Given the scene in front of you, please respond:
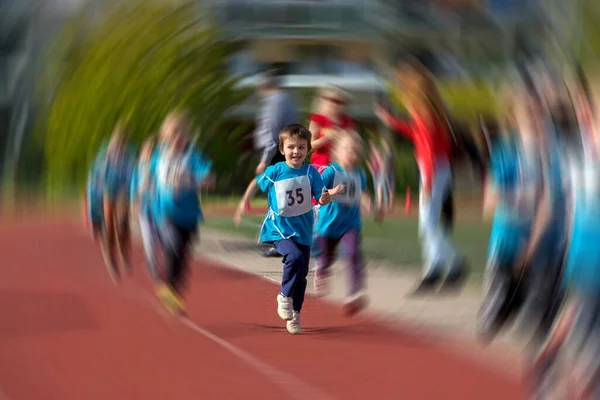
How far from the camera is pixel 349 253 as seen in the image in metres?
6.85

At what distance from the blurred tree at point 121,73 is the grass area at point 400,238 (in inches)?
149

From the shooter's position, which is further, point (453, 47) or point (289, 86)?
point (289, 86)

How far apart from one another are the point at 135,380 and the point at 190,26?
250cm

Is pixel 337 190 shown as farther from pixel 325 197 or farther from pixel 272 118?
pixel 272 118

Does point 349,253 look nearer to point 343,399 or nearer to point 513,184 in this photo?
point 513,184

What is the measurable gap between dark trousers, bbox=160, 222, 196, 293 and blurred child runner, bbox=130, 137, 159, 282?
254 millimetres

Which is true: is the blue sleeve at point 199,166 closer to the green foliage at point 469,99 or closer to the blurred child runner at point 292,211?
the blurred child runner at point 292,211

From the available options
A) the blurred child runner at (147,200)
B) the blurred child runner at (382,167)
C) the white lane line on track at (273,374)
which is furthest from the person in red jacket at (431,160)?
the blurred child runner at (382,167)

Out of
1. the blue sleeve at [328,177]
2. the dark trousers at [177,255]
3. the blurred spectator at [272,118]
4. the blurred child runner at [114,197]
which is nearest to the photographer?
the blue sleeve at [328,177]

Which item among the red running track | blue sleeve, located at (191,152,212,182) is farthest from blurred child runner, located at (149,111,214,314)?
blue sleeve, located at (191,152,212,182)

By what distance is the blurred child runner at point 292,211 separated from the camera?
5.91 metres

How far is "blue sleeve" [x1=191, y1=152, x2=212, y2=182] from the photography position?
8.09 m

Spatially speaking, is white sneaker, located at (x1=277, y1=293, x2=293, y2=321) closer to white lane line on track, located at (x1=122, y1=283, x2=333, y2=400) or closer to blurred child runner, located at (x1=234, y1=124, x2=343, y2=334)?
blurred child runner, located at (x1=234, y1=124, x2=343, y2=334)

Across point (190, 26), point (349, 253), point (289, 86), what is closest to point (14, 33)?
point (190, 26)
